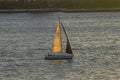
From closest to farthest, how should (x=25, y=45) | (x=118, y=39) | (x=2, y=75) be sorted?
(x=2, y=75)
(x=25, y=45)
(x=118, y=39)

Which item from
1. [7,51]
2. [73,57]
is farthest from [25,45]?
[73,57]

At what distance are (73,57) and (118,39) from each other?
32672 mm

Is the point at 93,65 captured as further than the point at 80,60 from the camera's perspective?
No

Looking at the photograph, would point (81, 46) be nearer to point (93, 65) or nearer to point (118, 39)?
point (118, 39)

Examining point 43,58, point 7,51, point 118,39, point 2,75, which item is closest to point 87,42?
point 118,39

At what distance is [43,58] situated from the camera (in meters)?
78.2

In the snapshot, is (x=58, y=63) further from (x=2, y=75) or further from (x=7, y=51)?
(x=7, y=51)

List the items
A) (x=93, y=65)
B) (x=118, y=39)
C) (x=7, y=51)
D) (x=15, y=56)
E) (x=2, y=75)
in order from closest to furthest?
1. (x=2, y=75)
2. (x=93, y=65)
3. (x=15, y=56)
4. (x=7, y=51)
5. (x=118, y=39)

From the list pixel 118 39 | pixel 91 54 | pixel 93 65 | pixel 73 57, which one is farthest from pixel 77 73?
pixel 118 39

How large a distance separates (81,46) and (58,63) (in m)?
22.5

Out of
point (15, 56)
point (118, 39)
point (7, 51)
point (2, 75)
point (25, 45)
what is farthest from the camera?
point (118, 39)

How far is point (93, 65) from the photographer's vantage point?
7106cm

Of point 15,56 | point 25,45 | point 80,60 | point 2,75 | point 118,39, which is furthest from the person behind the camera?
point 118,39

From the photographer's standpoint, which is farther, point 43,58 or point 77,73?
point 43,58
